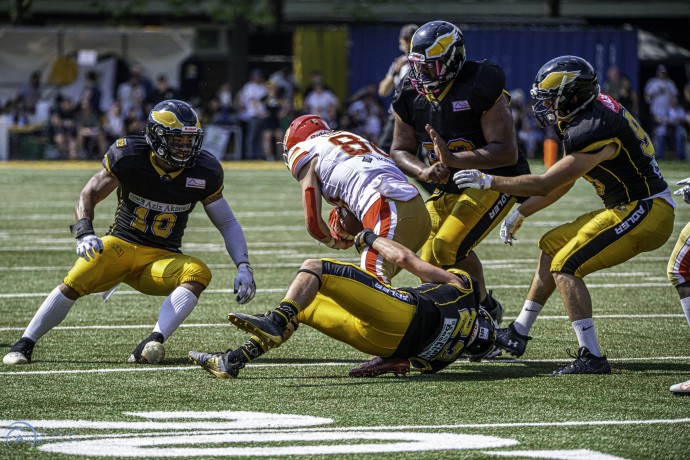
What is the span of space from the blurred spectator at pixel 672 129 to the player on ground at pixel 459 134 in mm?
21899

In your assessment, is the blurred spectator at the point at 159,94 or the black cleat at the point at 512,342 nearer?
the black cleat at the point at 512,342

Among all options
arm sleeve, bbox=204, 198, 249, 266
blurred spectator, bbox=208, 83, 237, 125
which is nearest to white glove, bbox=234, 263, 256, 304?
arm sleeve, bbox=204, 198, 249, 266

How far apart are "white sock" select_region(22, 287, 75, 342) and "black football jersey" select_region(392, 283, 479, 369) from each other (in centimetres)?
199

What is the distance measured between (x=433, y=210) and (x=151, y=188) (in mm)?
1706

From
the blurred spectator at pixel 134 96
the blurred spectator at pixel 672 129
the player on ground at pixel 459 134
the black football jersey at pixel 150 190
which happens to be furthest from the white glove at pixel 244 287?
the blurred spectator at pixel 672 129

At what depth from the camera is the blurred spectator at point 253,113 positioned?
89.2 feet

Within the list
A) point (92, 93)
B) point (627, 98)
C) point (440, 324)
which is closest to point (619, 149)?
point (440, 324)

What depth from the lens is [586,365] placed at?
674 centimetres

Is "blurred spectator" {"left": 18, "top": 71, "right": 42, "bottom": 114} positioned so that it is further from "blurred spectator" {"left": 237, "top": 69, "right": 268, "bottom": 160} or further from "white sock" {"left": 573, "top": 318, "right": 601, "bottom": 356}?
"white sock" {"left": 573, "top": 318, "right": 601, "bottom": 356}

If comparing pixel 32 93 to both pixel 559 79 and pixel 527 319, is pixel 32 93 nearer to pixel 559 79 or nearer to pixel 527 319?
pixel 527 319

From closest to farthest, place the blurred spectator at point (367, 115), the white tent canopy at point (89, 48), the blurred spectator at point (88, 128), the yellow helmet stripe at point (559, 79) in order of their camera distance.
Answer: the yellow helmet stripe at point (559, 79) < the blurred spectator at point (88, 128) < the blurred spectator at point (367, 115) < the white tent canopy at point (89, 48)

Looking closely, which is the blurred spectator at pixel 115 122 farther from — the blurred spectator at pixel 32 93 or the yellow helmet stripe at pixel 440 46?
the yellow helmet stripe at pixel 440 46

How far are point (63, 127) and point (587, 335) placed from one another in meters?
22.2

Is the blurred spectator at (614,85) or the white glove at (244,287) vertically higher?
the white glove at (244,287)
